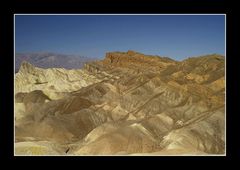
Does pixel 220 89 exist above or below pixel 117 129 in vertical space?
above

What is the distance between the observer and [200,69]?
79.5ft

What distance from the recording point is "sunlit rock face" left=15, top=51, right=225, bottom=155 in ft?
52.5

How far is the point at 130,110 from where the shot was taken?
75.4 feet

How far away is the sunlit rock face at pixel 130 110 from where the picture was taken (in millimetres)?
16016

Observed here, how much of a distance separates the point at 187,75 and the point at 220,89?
8.90 feet

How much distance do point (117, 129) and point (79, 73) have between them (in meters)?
17.2

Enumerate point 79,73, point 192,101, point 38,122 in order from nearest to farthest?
point 38,122
point 192,101
point 79,73
